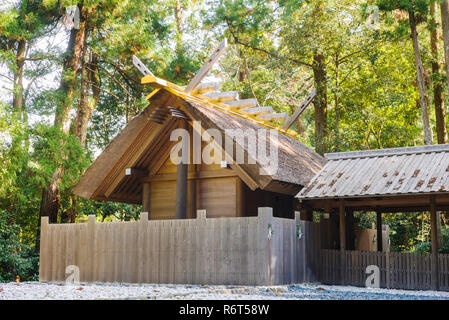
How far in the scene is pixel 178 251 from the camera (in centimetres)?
1340

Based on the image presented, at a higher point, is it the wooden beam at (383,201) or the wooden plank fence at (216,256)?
the wooden beam at (383,201)

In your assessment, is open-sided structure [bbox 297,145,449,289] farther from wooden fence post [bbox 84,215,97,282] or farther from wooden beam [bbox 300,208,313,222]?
wooden fence post [bbox 84,215,97,282]

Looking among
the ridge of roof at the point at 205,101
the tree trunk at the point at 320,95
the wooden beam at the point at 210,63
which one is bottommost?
the ridge of roof at the point at 205,101

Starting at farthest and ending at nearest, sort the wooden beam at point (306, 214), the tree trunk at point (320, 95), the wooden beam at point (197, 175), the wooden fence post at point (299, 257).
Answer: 1. the tree trunk at point (320, 95)
2. the wooden beam at point (306, 214)
3. the wooden beam at point (197, 175)
4. the wooden fence post at point (299, 257)

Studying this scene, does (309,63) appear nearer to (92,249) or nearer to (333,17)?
(333,17)

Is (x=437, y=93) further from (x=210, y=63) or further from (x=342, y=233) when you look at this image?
(x=210, y=63)

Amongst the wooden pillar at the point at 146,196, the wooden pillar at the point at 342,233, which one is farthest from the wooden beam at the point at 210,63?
the wooden pillar at the point at 342,233

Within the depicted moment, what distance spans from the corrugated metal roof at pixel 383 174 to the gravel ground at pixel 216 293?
2.31 m

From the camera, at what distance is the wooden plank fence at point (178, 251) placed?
493 inches

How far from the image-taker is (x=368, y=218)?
2564 centimetres

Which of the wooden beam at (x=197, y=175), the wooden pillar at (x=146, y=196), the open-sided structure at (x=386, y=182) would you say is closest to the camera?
the open-sided structure at (x=386, y=182)

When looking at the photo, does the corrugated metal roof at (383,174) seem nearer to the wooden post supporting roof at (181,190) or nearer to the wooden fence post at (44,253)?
the wooden post supporting roof at (181,190)

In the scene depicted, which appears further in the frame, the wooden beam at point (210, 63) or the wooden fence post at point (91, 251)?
the wooden beam at point (210, 63)

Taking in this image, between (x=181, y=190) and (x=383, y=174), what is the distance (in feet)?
17.8
